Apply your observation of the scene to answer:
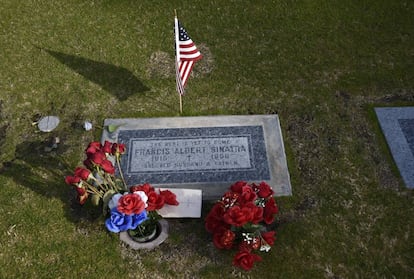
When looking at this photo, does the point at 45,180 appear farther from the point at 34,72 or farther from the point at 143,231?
the point at 34,72

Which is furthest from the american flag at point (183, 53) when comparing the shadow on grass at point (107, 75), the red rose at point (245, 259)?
the red rose at point (245, 259)

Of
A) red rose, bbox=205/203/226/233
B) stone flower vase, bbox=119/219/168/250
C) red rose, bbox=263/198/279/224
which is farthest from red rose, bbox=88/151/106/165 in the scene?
red rose, bbox=263/198/279/224

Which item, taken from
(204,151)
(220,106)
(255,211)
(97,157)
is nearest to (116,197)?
(97,157)

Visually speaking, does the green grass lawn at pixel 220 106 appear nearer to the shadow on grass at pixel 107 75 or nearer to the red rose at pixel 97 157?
the shadow on grass at pixel 107 75

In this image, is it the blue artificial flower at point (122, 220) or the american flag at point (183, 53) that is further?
the american flag at point (183, 53)

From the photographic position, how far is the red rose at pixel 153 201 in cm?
738

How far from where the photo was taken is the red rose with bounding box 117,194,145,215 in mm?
6719

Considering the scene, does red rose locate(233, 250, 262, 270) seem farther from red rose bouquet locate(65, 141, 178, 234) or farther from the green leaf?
the green leaf

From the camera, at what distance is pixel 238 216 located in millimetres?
6969

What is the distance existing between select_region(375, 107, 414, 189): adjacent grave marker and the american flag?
477 centimetres

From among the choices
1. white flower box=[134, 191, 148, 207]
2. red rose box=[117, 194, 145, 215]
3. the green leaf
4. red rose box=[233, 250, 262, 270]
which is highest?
red rose box=[117, 194, 145, 215]

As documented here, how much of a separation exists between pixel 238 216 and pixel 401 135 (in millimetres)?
5202

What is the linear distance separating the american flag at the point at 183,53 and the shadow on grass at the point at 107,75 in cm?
188

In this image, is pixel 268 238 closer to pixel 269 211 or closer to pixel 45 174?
pixel 269 211
